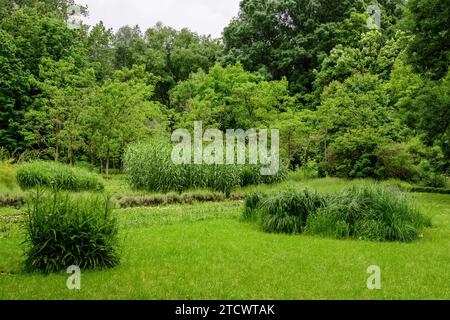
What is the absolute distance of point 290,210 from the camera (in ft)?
34.8

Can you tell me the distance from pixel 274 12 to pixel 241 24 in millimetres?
2959

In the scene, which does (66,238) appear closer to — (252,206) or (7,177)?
(252,206)

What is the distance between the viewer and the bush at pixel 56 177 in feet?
54.0

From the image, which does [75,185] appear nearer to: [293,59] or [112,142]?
[112,142]

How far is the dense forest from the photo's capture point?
1864cm

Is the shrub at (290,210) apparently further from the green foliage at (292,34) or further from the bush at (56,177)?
the green foliage at (292,34)

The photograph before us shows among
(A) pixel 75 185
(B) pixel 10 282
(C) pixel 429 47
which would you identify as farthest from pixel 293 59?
(B) pixel 10 282

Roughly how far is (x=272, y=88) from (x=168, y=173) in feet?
46.9

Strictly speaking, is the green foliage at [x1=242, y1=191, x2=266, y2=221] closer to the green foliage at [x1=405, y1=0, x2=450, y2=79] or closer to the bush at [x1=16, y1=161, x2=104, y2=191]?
the bush at [x1=16, y1=161, x2=104, y2=191]

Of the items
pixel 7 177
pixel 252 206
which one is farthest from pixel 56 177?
pixel 252 206

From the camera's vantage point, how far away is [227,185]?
59.6 feet

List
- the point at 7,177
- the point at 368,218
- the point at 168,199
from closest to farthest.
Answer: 1. the point at 368,218
2. the point at 168,199
3. the point at 7,177

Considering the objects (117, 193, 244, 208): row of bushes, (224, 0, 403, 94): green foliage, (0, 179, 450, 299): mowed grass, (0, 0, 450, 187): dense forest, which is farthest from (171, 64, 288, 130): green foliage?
(0, 179, 450, 299): mowed grass

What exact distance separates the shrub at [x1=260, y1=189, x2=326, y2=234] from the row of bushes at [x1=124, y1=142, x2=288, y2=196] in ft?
22.1
